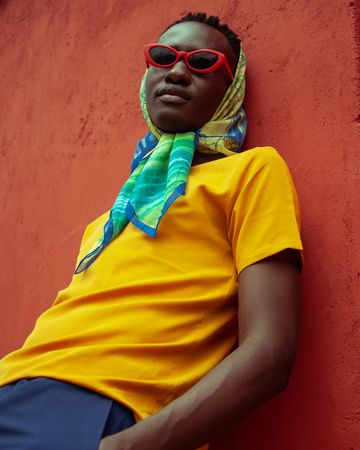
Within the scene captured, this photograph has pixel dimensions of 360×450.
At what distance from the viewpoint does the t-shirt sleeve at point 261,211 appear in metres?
1.45

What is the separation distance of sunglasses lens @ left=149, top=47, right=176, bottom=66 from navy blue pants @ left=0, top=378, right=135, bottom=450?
1057mm

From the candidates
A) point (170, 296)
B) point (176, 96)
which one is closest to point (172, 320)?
point (170, 296)

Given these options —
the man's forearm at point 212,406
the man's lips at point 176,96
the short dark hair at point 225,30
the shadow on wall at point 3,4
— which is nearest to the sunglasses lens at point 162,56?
the man's lips at point 176,96

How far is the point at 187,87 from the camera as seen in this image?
75.0 inches

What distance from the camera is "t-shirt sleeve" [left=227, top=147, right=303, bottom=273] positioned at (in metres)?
1.45

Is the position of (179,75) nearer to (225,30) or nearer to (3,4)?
(225,30)

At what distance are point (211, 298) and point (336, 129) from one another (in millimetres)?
628

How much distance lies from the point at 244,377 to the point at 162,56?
1103 mm

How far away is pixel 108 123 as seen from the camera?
2812mm

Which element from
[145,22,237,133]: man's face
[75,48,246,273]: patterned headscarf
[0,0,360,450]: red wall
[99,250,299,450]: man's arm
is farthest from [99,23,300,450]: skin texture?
[145,22,237,133]: man's face

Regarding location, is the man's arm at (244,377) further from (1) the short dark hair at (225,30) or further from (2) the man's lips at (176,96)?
(1) the short dark hair at (225,30)

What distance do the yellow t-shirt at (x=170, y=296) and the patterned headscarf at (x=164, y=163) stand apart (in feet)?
0.11

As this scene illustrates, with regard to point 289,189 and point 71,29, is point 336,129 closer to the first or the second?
point 289,189

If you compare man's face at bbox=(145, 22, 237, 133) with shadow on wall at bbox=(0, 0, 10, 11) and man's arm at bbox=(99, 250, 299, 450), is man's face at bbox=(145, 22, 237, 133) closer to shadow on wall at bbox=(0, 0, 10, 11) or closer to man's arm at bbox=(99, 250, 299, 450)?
man's arm at bbox=(99, 250, 299, 450)
